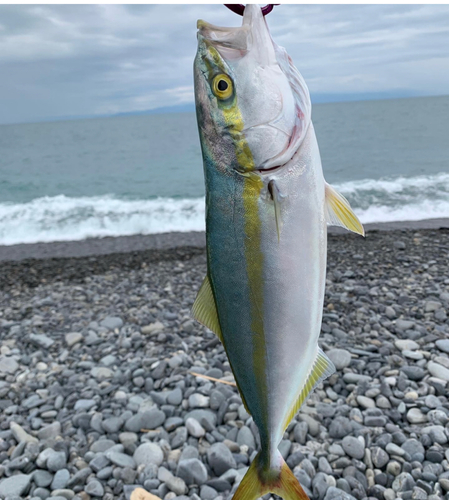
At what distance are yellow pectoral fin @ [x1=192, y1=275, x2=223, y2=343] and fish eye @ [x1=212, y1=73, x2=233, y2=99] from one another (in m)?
0.55

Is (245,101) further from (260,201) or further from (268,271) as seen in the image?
(268,271)

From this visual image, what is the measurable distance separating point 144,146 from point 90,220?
22060mm

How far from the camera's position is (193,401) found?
12.6ft

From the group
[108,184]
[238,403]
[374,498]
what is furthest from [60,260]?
[108,184]

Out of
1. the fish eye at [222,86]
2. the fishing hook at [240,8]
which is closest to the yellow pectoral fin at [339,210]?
the fish eye at [222,86]

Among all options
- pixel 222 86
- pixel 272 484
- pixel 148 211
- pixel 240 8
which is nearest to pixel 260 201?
pixel 222 86

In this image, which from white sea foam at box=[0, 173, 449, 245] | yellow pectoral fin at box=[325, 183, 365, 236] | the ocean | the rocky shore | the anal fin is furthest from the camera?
the ocean

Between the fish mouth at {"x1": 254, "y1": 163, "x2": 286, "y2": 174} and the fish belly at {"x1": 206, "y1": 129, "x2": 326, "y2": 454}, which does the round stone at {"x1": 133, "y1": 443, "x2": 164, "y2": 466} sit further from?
the fish mouth at {"x1": 254, "y1": 163, "x2": 286, "y2": 174}

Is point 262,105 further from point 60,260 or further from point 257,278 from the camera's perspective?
point 60,260

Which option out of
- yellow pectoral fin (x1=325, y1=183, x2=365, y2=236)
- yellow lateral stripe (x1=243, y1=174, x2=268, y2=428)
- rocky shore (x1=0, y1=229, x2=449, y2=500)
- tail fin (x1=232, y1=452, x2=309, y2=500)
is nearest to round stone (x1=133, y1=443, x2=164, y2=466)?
rocky shore (x1=0, y1=229, x2=449, y2=500)

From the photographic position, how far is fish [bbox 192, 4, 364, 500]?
1305 millimetres

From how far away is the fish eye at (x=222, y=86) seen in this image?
4.25 ft

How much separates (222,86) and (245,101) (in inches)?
2.9

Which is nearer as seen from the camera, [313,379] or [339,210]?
Result: [339,210]
